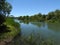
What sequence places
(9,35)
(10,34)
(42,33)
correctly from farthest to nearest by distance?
(42,33)
(10,34)
(9,35)

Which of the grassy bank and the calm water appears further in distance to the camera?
the calm water

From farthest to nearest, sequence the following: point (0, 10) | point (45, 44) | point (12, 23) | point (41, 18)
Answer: point (41, 18) < point (12, 23) < point (0, 10) < point (45, 44)

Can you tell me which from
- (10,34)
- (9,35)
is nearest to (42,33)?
(10,34)

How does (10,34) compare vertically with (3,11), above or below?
below

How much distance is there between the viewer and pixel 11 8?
31.3 m

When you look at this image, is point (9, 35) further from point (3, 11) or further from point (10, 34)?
point (3, 11)

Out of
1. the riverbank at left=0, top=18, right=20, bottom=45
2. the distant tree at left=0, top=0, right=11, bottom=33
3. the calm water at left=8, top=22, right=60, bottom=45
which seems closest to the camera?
the riverbank at left=0, top=18, right=20, bottom=45

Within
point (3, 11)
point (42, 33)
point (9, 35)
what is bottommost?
point (42, 33)

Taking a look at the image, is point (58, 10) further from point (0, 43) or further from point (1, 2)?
point (0, 43)

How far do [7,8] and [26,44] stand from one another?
15446 mm

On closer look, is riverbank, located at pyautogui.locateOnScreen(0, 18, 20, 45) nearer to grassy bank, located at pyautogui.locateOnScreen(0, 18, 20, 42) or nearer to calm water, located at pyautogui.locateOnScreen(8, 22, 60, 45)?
grassy bank, located at pyautogui.locateOnScreen(0, 18, 20, 42)

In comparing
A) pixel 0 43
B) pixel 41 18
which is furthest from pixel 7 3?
pixel 41 18

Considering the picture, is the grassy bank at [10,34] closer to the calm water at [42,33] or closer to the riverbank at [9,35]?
the riverbank at [9,35]

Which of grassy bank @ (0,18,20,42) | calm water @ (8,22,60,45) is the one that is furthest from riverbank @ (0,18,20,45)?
calm water @ (8,22,60,45)
